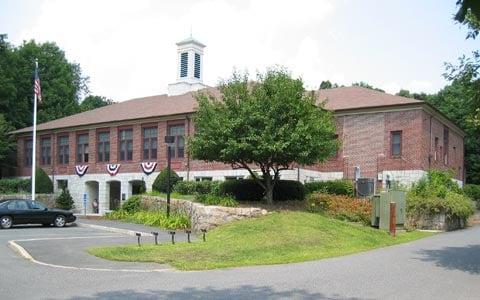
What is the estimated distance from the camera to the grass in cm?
1562

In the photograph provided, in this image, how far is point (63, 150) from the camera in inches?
1971

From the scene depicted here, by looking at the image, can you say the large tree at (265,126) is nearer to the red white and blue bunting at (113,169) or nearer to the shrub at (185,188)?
the shrub at (185,188)

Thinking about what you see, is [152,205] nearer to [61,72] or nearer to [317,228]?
[317,228]

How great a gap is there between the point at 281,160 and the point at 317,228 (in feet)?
16.0

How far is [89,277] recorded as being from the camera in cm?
1259

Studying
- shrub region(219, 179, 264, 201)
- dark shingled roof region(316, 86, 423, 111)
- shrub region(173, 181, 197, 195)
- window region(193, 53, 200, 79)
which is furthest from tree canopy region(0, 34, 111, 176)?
shrub region(219, 179, 264, 201)

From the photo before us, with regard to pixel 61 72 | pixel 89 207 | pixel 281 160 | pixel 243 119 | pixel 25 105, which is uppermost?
pixel 61 72

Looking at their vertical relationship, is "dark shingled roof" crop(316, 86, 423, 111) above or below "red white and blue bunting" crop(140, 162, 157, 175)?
above

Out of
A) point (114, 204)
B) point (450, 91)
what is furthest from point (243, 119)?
point (450, 91)

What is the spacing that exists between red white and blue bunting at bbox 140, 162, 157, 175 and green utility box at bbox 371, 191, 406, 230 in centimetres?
2144

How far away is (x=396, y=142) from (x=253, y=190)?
13.4 metres

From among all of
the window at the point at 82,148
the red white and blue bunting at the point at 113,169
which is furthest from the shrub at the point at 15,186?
the red white and blue bunting at the point at 113,169

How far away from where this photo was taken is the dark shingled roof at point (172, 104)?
123 ft

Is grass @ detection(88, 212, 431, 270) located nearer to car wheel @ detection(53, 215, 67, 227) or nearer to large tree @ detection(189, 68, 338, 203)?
large tree @ detection(189, 68, 338, 203)
